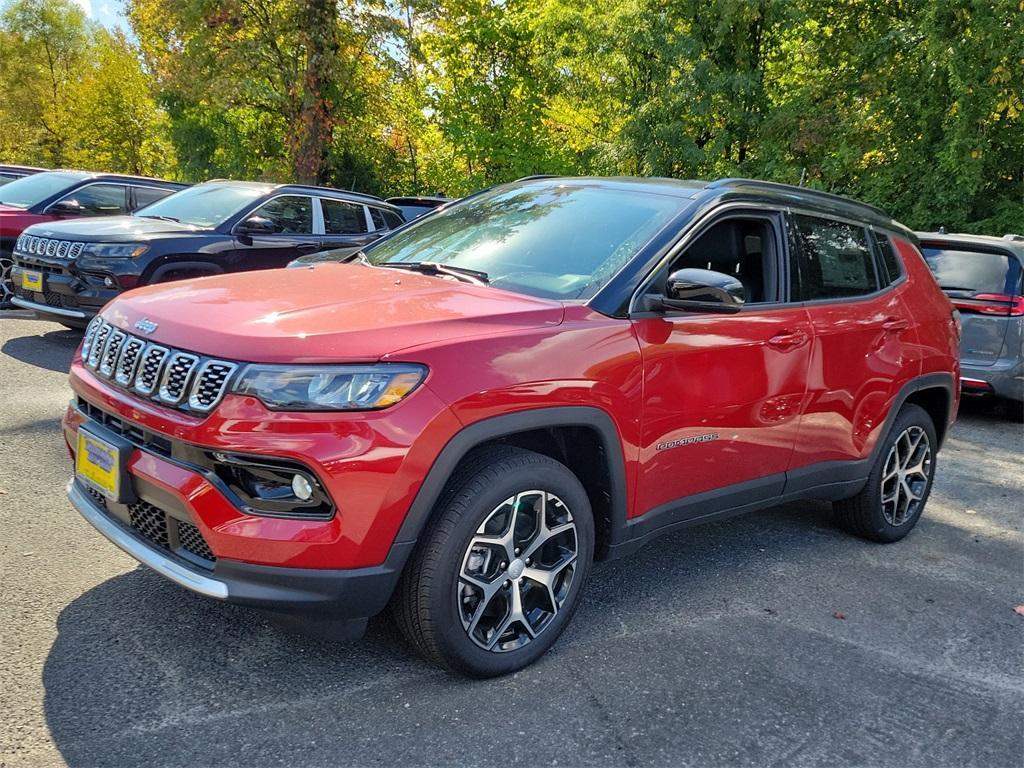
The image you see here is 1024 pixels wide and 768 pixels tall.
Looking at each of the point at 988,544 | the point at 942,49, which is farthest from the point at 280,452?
the point at 942,49

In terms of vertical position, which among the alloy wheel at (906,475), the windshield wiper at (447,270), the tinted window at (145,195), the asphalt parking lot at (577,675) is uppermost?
the tinted window at (145,195)

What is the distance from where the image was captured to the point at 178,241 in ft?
25.5

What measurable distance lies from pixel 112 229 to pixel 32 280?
809 millimetres

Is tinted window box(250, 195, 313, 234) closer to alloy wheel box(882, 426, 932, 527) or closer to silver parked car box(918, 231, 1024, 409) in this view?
silver parked car box(918, 231, 1024, 409)

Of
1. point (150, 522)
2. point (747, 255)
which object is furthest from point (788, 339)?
point (150, 522)

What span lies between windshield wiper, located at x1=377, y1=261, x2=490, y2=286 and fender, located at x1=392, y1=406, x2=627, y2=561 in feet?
2.41

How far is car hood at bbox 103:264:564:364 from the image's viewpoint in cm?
263

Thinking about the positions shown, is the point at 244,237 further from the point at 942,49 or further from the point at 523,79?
the point at 523,79

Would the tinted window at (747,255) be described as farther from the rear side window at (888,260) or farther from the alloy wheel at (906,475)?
the alloy wheel at (906,475)

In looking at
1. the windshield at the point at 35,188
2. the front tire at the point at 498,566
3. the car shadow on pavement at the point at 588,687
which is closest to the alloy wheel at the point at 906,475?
the car shadow on pavement at the point at 588,687

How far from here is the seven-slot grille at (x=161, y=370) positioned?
262 centimetres

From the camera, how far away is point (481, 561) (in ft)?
9.59

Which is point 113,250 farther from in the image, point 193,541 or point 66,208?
point 193,541

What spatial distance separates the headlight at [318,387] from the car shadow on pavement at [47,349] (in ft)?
17.4
